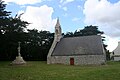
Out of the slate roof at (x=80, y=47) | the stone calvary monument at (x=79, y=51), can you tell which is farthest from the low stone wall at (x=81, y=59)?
the slate roof at (x=80, y=47)

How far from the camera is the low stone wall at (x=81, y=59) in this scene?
1842 inches

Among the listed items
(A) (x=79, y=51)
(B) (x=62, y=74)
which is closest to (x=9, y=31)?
(A) (x=79, y=51)

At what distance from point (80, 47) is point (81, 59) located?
8.41 ft

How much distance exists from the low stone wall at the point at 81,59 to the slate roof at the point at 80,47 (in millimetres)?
658

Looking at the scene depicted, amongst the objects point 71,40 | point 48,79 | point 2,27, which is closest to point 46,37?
point 71,40

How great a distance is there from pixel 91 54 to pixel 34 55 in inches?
776

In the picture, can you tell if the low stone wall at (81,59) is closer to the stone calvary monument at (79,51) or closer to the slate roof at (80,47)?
the stone calvary monument at (79,51)

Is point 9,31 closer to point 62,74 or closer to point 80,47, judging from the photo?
point 80,47

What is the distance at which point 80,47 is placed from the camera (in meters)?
49.4

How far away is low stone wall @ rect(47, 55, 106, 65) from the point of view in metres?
46.8

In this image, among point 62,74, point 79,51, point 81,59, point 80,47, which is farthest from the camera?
point 80,47

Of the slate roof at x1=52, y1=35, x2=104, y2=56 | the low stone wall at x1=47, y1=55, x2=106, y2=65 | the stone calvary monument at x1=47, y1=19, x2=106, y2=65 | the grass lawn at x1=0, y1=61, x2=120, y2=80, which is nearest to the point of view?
the grass lawn at x1=0, y1=61, x2=120, y2=80

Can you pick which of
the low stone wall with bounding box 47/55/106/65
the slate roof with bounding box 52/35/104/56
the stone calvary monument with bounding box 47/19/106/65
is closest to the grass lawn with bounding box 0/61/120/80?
the low stone wall with bounding box 47/55/106/65

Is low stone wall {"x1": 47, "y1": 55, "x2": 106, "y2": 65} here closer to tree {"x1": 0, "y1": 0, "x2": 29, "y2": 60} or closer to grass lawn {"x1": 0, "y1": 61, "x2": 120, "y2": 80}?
tree {"x1": 0, "y1": 0, "x2": 29, "y2": 60}
